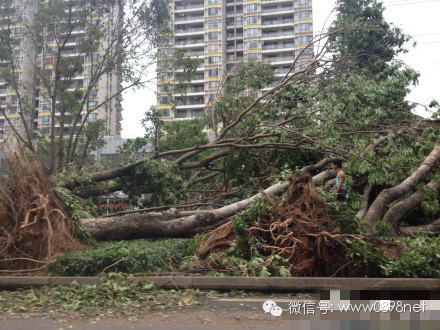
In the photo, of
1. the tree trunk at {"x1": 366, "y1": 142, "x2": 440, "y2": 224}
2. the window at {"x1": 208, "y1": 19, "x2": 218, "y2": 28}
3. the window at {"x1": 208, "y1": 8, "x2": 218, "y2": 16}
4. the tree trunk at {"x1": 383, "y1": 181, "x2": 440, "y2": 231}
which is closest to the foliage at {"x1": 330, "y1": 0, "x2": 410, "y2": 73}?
the tree trunk at {"x1": 366, "y1": 142, "x2": 440, "y2": 224}

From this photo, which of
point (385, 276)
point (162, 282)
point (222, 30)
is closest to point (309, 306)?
point (385, 276)

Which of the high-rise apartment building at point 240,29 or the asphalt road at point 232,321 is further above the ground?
the high-rise apartment building at point 240,29

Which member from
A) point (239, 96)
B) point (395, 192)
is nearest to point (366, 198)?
point (395, 192)

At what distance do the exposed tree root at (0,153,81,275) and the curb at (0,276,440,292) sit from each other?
594 millimetres

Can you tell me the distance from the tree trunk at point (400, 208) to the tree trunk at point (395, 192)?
0.14 m

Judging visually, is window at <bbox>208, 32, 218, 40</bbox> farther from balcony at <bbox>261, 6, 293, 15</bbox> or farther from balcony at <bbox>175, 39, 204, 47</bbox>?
balcony at <bbox>261, 6, 293, 15</bbox>

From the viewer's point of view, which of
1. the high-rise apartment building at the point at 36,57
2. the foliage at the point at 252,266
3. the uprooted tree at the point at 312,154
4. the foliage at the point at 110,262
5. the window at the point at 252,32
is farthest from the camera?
the window at the point at 252,32

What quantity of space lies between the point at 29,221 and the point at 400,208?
23.0ft

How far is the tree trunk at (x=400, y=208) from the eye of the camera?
836cm

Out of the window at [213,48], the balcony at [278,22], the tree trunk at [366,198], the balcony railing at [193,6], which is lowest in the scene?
the tree trunk at [366,198]

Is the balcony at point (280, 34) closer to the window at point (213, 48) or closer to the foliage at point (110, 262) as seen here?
the window at point (213, 48)

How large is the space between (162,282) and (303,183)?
2.64 m

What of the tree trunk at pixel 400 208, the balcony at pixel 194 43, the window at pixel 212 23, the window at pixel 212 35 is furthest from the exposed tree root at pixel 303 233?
the window at pixel 212 23

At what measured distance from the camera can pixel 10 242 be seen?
22.3 feet
